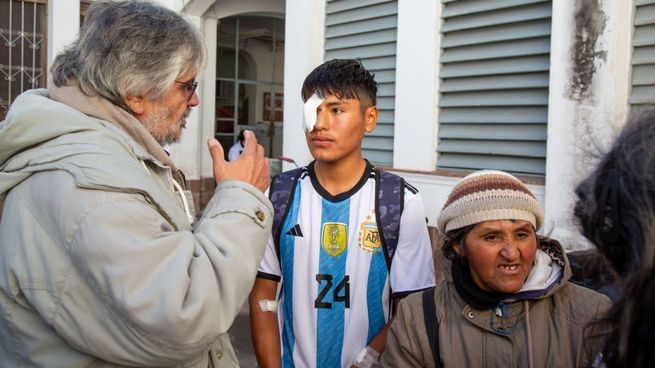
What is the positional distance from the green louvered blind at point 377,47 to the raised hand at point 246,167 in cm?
371

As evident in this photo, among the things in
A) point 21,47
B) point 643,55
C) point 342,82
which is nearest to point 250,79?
point 21,47

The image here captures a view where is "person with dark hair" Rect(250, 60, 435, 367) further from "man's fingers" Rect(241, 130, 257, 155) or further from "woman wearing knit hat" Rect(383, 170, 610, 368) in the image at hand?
"man's fingers" Rect(241, 130, 257, 155)

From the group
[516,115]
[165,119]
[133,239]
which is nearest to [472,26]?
[516,115]

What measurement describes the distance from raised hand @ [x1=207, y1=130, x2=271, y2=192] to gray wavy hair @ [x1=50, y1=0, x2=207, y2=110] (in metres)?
0.22

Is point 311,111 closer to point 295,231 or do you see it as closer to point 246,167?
point 295,231

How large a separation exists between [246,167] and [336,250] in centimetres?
60

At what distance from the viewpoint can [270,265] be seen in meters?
2.14

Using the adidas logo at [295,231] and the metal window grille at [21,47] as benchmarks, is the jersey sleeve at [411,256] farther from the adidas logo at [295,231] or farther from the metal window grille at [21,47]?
the metal window grille at [21,47]

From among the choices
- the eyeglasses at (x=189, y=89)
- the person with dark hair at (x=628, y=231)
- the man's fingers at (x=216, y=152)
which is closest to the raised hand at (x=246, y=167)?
the man's fingers at (x=216, y=152)

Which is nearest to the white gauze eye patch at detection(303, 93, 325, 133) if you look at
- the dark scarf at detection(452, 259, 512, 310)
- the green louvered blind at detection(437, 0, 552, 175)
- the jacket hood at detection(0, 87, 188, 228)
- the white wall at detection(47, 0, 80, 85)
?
the dark scarf at detection(452, 259, 512, 310)

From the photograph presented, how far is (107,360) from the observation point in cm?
127

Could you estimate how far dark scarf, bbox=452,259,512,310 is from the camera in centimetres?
163

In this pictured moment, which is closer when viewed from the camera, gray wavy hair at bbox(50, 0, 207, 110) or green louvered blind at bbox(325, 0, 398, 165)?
gray wavy hair at bbox(50, 0, 207, 110)

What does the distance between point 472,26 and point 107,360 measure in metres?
3.93
